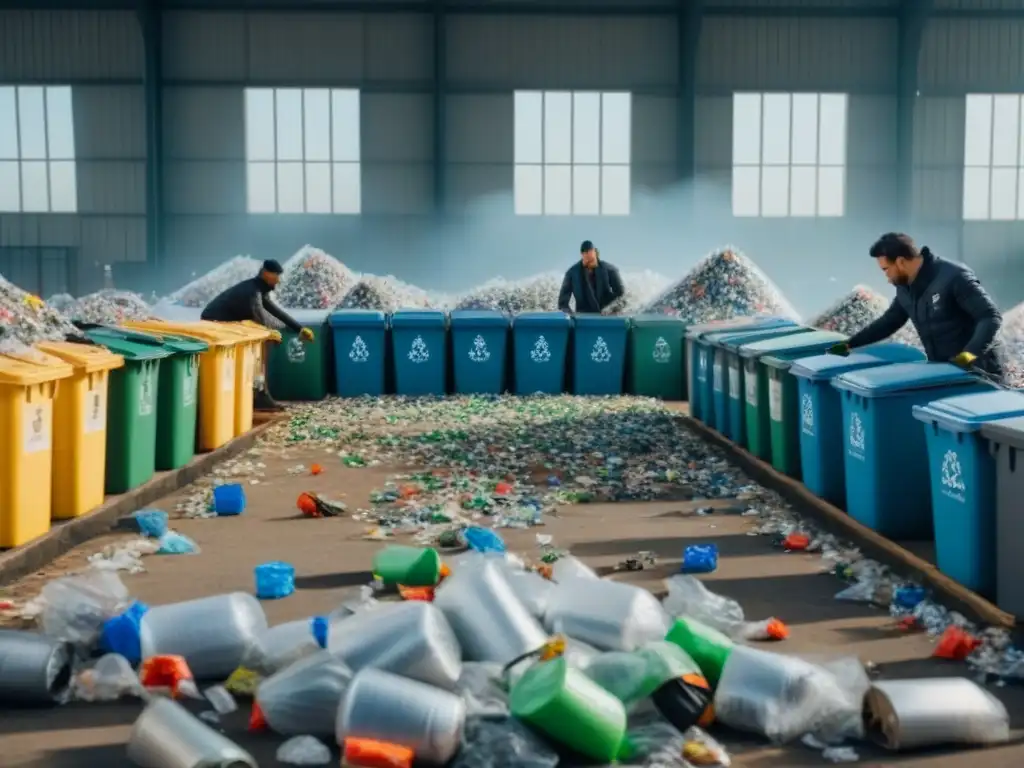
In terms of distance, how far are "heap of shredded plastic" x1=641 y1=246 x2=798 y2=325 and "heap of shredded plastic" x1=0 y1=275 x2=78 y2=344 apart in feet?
32.1

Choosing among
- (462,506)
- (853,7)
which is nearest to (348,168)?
(853,7)

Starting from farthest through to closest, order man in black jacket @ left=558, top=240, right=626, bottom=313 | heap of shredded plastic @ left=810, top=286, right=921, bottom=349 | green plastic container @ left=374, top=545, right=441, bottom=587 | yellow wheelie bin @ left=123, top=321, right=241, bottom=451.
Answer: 1. heap of shredded plastic @ left=810, top=286, right=921, bottom=349
2. man in black jacket @ left=558, top=240, right=626, bottom=313
3. yellow wheelie bin @ left=123, top=321, right=241, bottom=451
4. green plastic container @ left=374, top=545, right=441, bottom=587

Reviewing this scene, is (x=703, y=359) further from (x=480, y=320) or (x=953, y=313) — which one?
(x=953, y=313)

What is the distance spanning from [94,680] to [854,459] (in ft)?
13.5

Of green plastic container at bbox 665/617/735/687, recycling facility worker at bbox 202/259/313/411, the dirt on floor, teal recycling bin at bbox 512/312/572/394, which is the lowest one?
the dirt on floor

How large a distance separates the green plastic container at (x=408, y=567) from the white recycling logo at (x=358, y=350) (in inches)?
351

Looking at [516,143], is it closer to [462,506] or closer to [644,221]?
[644,221]

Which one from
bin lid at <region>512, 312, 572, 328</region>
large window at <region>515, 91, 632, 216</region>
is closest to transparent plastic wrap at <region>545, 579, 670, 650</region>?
bin lid at <region>512, 312, 572, 328</region>

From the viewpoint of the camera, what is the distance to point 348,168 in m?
24.8

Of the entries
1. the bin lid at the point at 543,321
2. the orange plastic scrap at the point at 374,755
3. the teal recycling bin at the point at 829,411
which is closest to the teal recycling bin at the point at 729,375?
the teal recycling bin at the point at 829,411

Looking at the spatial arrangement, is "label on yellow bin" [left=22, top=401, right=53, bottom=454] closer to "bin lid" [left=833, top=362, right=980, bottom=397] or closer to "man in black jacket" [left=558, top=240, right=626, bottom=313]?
"bin lid" [left=833, top=362, right=980, bottom=397]

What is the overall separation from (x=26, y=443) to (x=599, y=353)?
9339mm

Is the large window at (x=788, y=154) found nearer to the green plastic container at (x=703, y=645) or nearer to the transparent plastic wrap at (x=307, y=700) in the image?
the green plastic container at (x=703, y=645)

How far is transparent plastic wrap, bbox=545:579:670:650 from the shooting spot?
4.34m
